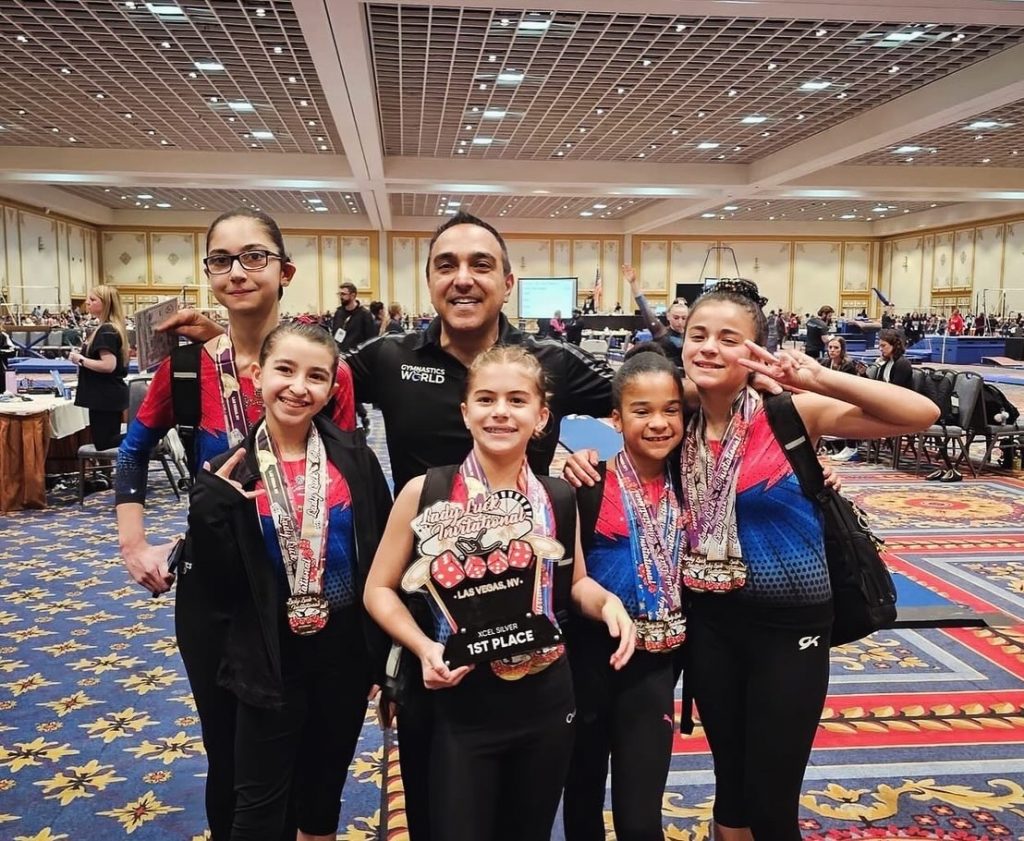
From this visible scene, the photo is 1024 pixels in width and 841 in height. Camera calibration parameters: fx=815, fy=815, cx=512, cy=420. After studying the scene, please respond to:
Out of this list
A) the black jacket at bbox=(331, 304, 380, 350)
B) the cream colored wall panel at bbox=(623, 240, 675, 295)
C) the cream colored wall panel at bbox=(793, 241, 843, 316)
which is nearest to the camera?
the black jacket at bbox=(331, 304, 380, 350)

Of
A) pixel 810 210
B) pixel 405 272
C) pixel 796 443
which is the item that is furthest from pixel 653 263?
pixel 796 443

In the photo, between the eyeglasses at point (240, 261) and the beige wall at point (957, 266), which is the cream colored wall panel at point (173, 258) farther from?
the eyeglasses at point (240, 261)

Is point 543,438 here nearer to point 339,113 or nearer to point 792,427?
point 792,427

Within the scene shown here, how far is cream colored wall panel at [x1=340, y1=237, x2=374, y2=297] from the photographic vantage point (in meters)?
28.0

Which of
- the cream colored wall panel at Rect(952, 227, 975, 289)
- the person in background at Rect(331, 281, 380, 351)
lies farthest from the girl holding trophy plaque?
the cream colored wall panel at Rect(952, 227, 975, 289)

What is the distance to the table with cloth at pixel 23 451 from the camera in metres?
6.86

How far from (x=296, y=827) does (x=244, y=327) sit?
1127mm

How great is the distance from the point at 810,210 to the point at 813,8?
18447 millimetres

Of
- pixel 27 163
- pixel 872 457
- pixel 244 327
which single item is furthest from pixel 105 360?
pixel 27 163

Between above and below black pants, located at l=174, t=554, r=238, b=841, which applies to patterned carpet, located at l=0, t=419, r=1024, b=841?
below

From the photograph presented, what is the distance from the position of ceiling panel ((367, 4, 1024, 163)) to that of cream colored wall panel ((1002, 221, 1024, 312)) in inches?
471

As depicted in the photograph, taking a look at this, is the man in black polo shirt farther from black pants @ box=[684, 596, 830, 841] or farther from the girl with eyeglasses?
black pants @ box=[684, 596, 830, 841]

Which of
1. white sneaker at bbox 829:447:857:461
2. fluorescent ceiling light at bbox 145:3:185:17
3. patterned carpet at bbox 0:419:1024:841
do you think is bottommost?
patterned carpet at bbox 0:419:1024:841

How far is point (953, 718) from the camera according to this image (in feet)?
11.0
